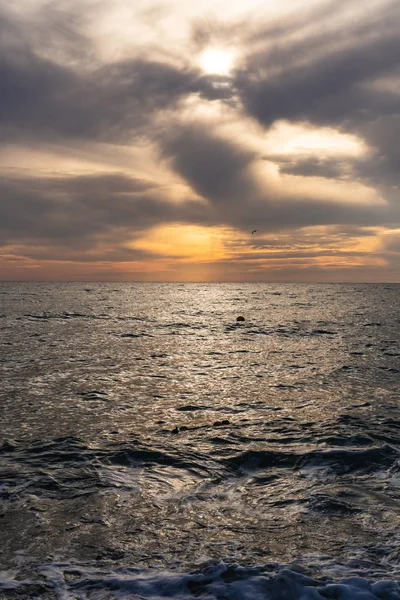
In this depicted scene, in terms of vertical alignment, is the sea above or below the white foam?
below

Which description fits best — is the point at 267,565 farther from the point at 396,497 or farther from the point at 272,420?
the point at 272,420

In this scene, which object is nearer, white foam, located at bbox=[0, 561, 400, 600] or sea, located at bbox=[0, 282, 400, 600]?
white foam, located at bbox=[0, 561, 400, 600]

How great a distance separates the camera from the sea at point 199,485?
245 inches

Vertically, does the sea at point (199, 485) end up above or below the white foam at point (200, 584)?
below

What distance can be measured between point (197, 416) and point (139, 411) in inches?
73.6

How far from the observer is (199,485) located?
9484mm

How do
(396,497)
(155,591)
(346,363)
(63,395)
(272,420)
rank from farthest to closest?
(346,363), (63,395), (272,420), (396,497), (155,591)

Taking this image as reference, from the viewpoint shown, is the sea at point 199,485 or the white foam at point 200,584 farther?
the sea at point 199,485

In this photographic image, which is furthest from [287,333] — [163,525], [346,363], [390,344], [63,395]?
[163,525]

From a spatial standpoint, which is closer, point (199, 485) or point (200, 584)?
point (200, 584)

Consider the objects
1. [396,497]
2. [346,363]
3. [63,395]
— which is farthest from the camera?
[346,363]

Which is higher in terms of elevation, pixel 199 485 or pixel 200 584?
pixel 200 584

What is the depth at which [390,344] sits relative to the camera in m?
34.7

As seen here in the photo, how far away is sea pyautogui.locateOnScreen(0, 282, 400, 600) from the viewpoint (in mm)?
6230
